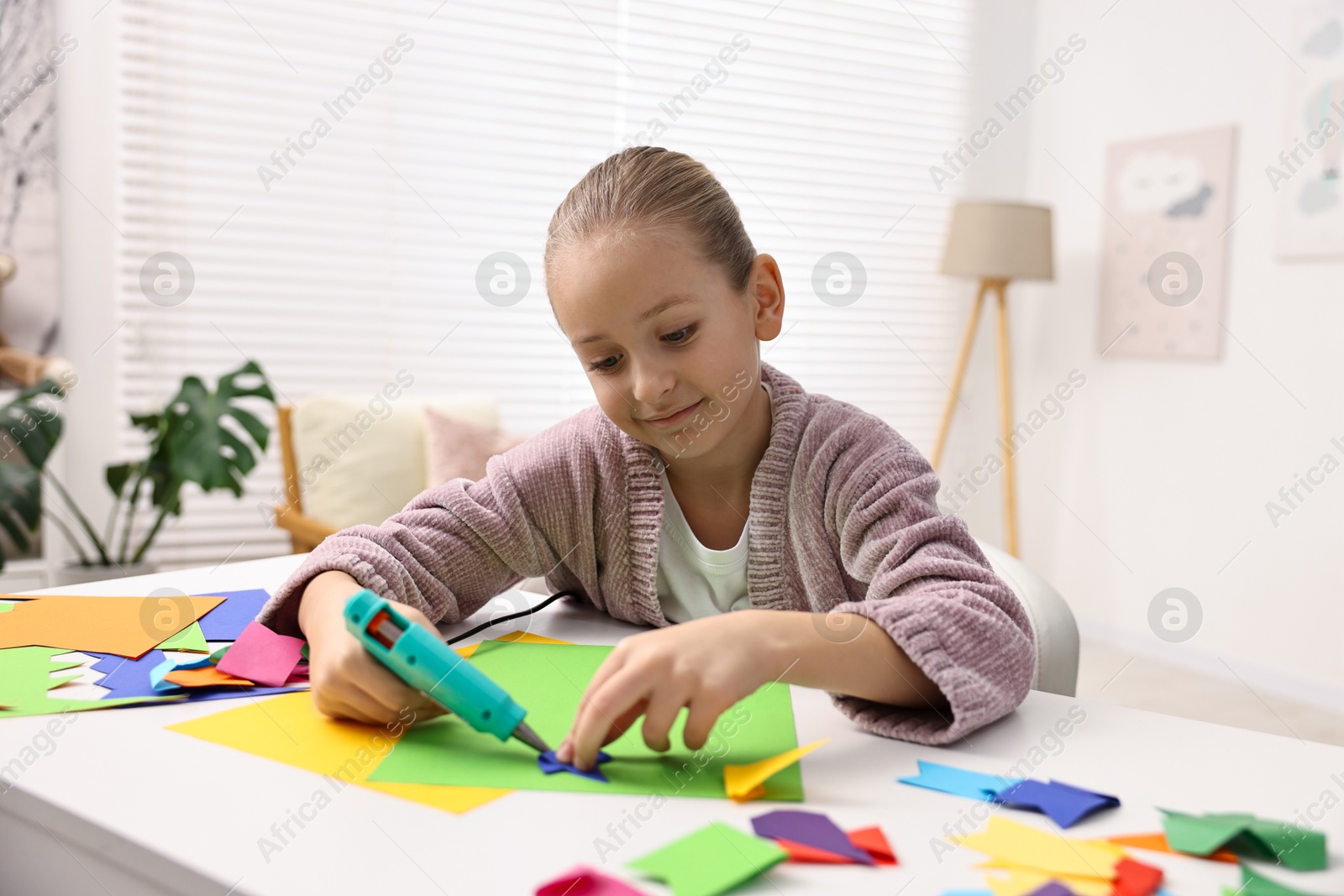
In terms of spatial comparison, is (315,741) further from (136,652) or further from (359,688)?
(136,652)

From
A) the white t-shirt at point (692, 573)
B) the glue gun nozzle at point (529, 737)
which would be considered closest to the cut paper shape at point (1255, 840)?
the glue gun nozzle at point (529, 737)

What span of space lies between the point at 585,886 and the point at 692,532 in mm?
647

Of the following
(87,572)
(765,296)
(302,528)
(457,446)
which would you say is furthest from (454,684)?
(87,572)

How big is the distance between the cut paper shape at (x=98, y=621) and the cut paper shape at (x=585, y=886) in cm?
53

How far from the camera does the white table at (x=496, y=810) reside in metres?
0.50

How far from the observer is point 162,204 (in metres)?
2.80

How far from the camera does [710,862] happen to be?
50 cm

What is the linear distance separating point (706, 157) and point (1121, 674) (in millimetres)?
2204

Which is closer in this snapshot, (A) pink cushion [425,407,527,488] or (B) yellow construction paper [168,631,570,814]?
(B) yellow construction paper [168,631,570,814]

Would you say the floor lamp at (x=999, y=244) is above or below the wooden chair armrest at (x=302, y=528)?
above

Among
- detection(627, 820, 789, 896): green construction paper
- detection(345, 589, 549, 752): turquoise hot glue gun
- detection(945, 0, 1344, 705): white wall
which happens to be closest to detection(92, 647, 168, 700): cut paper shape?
detection(345, 589, 549, 752): turquoise hot glue gun

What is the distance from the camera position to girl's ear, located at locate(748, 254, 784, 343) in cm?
107

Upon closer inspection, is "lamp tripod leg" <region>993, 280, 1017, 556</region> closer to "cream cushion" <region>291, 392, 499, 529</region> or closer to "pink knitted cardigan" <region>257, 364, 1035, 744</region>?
"cream cushion" <region>291, 392, 499, 529</region>

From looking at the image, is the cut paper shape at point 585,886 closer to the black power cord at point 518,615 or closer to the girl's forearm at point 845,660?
the girl's forearm at point 845,660
